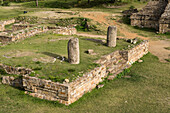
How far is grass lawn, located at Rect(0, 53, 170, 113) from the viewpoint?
10.3m

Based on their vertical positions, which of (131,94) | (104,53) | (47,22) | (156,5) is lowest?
(131,94)

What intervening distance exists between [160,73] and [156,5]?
19.5 m

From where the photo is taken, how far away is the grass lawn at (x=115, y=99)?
10.3 m

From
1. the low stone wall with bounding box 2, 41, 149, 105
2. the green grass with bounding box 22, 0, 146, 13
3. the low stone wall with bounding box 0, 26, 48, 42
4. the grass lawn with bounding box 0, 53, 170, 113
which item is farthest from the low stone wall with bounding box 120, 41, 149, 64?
the green grass with bounding box 22, 0, 146, 13

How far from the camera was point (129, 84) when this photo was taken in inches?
528

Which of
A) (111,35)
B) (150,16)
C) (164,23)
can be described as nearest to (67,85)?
(111,35)

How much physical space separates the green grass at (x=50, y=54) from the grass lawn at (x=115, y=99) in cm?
145

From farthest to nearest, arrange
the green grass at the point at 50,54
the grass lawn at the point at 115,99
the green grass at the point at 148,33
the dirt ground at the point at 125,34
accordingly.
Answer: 1. the green grass at the point at 148,33
2. the dirt ground at the point at 125,34
3. the green grass at the point at 50,54
4. the grass lawn at the point at 115,99

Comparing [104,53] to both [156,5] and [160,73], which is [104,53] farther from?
[156,5]

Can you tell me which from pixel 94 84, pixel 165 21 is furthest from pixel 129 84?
pixel 165 21

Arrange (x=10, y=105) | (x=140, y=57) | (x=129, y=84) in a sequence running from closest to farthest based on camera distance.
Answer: (x=10, y=105)
(x=129, y=84)
(x=140, y=57)

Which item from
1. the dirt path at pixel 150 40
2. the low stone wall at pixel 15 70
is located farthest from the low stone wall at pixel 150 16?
the low stone wall at pixel 15 70

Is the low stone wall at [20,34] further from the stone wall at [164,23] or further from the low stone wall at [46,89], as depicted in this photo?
the stone wall at [164,23]

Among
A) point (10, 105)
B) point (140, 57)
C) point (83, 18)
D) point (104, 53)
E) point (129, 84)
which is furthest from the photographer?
point (83, 18)
